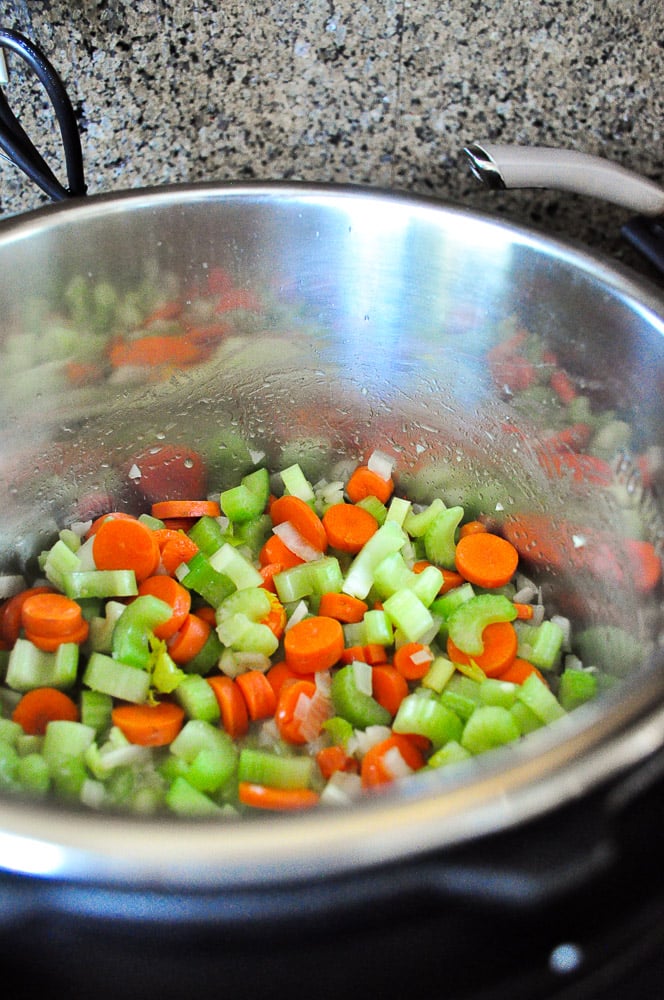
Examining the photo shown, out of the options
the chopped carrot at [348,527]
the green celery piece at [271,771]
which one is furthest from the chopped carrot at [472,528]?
the green celery piece at [271,771]

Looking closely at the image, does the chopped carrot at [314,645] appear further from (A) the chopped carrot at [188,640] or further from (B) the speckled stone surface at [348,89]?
(B) the speckled stone surface at [348,89]

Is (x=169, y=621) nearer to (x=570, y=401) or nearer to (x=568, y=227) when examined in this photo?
(x=570, y=401)

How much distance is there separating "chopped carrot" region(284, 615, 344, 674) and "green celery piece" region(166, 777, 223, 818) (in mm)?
228

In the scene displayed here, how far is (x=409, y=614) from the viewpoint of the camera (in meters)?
1.11

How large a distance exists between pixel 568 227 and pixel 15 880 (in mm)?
1093

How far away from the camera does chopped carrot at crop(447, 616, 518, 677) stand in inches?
42.3

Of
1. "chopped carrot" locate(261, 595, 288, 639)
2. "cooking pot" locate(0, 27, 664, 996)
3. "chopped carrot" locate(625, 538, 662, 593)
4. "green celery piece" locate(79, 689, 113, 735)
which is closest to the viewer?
"cooking pot" locate(0, 27, 664, 996)

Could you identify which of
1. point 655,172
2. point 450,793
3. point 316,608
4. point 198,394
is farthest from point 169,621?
point 655,172

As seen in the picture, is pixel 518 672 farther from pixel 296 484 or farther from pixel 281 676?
pixel 296 484

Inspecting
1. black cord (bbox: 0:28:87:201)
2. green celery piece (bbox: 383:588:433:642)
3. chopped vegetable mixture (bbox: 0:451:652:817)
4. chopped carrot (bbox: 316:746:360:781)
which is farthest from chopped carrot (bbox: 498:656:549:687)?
black cord (bbox: 0:28:87:201)

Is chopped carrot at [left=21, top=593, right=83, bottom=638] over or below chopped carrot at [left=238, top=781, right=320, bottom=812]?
below

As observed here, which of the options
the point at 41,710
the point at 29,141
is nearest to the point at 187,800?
the point at 41,710

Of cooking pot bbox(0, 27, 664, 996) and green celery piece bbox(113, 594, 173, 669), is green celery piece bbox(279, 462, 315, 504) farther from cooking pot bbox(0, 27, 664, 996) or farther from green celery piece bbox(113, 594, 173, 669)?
green celery piece bbox(113, 594, 173, 669)

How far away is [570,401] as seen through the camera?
1.08m
